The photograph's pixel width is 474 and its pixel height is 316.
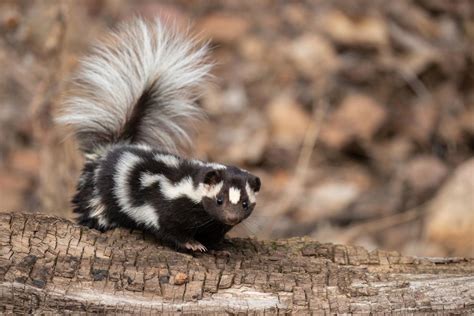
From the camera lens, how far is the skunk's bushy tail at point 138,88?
20.8ft

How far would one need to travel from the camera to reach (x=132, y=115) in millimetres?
6375

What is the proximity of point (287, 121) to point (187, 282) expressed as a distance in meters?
6.85

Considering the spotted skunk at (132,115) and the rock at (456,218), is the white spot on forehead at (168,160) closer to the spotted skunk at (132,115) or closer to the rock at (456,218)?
the spotted skunk at (132,115)

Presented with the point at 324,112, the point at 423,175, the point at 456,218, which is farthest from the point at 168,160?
the point at 324,112

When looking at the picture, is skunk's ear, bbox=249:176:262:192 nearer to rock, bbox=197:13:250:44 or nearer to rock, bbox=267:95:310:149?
rock, bbox=267:95:310:149

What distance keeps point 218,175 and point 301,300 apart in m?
1.01

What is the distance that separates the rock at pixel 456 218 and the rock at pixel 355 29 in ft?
10.3

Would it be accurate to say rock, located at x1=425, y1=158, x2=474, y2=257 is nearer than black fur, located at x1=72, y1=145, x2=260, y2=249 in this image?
No

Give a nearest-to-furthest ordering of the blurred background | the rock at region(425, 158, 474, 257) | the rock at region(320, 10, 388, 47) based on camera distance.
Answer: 1. the rock at region(425, 158, 474, 257)
2. the blurred background
3. the rock at region(320, 10, 388, 47)

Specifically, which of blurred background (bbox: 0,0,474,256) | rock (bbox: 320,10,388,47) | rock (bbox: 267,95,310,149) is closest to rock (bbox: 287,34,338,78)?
blurred background (bbox: 0,0,474,256)

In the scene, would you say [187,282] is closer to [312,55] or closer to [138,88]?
[138,88]

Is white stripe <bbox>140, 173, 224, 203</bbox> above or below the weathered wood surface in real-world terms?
above

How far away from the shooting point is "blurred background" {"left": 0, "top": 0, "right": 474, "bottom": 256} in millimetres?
9664

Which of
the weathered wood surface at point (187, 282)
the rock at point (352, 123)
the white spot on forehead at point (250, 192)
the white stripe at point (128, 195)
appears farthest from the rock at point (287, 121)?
the weathered wood surface at point (187, 282)
